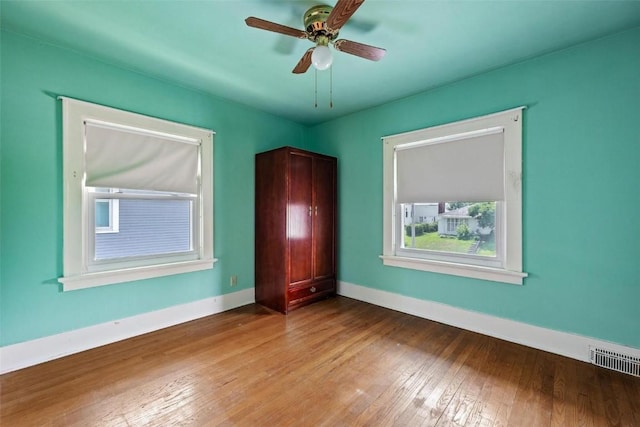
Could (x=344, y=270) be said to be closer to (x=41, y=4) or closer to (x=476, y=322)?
(x=476, y=322)

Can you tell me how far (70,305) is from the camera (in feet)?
7.36

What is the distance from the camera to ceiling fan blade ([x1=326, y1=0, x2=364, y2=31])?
143 centimetres

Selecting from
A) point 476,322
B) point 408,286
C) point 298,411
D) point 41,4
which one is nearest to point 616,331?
point 476,322

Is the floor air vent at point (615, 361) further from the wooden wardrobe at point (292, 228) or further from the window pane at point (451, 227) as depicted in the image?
the wooden wardrobe at point (292, 228)

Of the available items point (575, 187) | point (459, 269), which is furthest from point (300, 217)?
point (575, 187)

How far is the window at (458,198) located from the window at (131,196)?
2.23 meters

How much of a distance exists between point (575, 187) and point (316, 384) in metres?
2.54

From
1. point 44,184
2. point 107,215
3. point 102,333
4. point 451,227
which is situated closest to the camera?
point 44,184

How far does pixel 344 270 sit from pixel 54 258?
3002mm

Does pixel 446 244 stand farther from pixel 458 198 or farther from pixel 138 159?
pixel 138 159

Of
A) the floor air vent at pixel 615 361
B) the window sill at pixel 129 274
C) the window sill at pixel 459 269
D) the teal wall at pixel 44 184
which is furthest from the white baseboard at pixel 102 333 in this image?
the floor air vent at pixel 615 361

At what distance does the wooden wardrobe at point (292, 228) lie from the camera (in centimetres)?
317

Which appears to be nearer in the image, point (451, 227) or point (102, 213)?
point (102, 213)

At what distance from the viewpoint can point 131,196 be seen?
8.50 feet
